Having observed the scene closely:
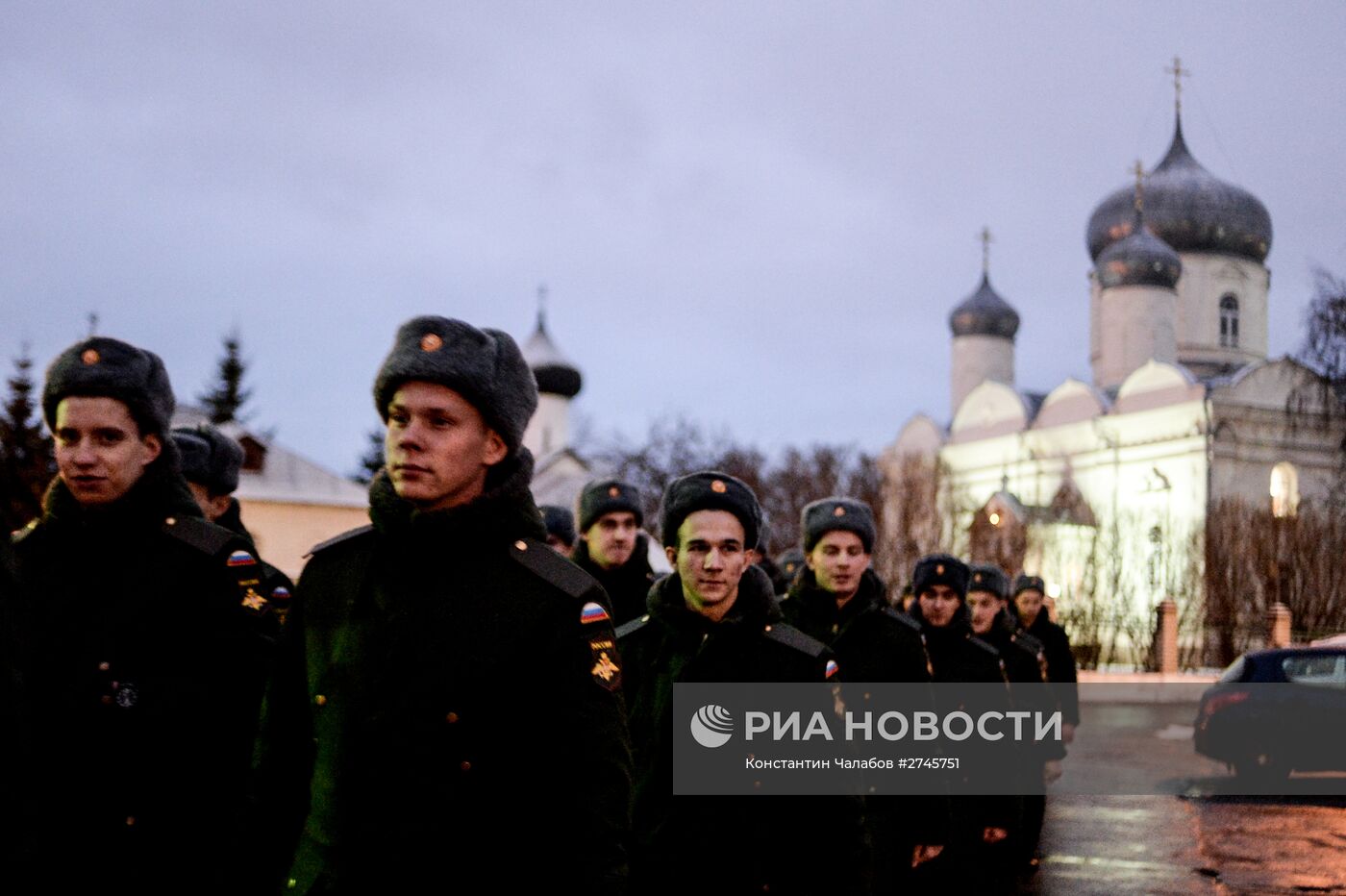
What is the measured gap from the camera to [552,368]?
75.0 meters

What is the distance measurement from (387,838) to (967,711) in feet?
21.1

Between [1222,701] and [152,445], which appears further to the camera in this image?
[1222,701]

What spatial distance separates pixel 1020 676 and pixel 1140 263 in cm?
5227

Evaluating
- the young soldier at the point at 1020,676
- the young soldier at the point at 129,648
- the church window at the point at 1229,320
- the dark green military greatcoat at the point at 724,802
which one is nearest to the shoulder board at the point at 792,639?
the dark green military greatcoat at the point at 724,802

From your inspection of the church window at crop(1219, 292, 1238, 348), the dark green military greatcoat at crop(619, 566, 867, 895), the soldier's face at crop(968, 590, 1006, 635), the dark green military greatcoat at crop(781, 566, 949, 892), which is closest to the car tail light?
the soldier's face at crop(968, 590, 1006, 635)

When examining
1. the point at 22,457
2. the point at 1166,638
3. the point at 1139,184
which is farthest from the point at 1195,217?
the point at 22,457

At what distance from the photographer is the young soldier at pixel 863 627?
6.79 meters

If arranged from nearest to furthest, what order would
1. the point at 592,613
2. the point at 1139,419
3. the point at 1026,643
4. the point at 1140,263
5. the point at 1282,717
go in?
the point at 592,613, the point at 1026,643, the point at 1282,717, the point at 1139,419, the point at 1140,263

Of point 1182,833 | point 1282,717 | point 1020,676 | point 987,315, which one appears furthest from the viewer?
point 987,315

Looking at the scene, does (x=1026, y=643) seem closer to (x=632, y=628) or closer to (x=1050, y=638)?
(x=1050, y=638)

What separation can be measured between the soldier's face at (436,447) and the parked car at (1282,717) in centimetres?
1518

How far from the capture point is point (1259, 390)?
5497 centimetres

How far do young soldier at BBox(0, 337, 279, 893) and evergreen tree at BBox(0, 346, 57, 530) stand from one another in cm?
3386

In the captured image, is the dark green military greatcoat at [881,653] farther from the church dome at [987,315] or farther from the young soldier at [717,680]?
the church dome at [987,315]
